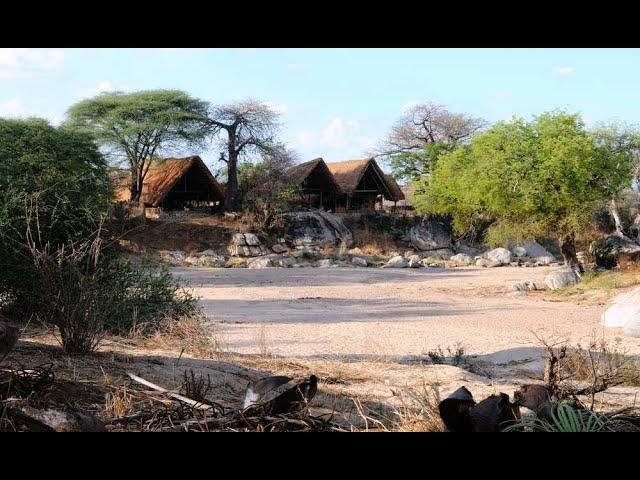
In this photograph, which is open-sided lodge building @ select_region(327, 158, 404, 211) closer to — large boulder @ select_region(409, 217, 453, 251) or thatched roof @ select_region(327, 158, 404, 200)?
thatched roof @ select_region(327, 158, 404, 200)

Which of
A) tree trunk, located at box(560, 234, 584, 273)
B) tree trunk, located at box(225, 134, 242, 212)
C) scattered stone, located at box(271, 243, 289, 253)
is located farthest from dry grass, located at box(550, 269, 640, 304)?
tree trunk, located at box(225, 134, 242, 212)

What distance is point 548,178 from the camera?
2352 centimetres

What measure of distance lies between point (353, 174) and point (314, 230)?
31.1 ft

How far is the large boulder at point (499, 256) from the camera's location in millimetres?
31647

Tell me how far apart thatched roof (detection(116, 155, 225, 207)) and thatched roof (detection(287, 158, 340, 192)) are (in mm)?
4445

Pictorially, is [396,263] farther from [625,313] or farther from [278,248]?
[625,313]

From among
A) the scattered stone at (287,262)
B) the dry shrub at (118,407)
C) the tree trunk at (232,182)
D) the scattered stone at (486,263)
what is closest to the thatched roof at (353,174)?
the tree trunk at (232,182)

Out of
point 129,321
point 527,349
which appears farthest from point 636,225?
point 129,321

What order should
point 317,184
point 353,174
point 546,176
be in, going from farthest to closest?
point 353,174, point 317,184, point 546,176

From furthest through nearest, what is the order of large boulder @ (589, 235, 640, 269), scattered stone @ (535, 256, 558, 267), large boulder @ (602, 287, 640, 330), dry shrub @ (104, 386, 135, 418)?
scattered stone @ (535, 256, 558, 267)
large boulder @ (589, 235, 640, 269)
large boulder @ (602, 287, 640, 330)
dry shrub @ (104, 386, 135, 418)

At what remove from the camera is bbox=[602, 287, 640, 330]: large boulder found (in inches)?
530

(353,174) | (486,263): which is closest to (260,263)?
(486,263)

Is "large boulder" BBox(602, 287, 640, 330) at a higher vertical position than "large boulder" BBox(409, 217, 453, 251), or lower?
lower
